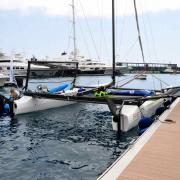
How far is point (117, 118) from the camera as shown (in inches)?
479

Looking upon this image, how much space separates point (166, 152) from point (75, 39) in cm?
6640

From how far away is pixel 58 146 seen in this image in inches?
420

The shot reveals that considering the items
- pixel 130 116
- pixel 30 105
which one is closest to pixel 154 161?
pixel 130 116

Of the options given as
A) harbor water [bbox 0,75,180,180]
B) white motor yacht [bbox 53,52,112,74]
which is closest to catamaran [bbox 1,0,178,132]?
harbor water [bbox 0,75,180,180]

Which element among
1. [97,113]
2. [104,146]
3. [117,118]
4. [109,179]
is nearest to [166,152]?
[109,179]

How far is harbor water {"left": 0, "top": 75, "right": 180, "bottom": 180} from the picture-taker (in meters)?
8.30

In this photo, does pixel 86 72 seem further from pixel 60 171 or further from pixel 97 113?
pixel 60 171

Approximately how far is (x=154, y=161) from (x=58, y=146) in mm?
4741

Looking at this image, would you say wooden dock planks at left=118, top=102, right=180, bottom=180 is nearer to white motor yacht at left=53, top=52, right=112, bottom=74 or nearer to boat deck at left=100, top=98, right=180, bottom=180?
boat deck at left=100, top=98, right=180, bottom=180

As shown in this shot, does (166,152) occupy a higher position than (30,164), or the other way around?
(166,152)

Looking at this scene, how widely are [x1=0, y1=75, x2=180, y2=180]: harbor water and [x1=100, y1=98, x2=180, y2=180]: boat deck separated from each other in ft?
5.09

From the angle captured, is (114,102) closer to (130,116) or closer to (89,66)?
(130,116)

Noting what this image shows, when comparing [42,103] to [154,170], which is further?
[42,103]

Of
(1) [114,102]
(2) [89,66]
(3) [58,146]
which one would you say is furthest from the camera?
(2) [89,66]
